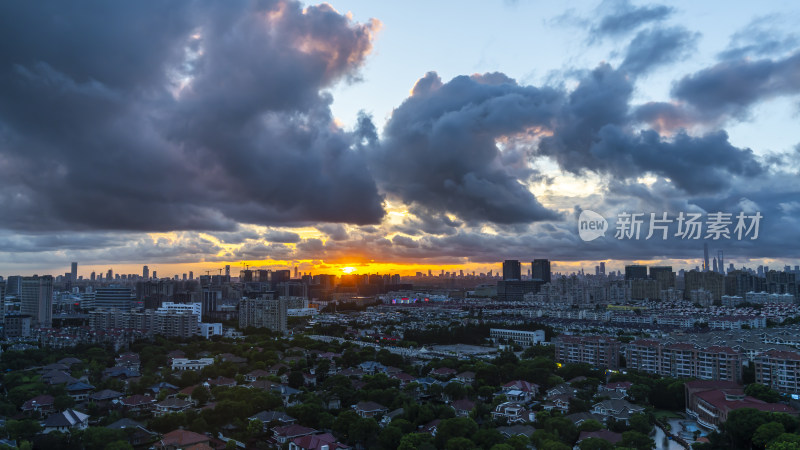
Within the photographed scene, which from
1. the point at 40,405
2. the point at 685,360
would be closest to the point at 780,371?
the point at 685,360

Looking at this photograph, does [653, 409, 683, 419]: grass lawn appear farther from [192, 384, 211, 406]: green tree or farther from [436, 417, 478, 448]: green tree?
[192, 384, 211, 406]: green tree

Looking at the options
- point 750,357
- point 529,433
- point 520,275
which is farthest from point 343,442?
point 520,275

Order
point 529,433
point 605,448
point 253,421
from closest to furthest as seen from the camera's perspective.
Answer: point 605,448, point 529,433, point 253,421

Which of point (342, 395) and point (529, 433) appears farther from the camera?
point (342, 395)

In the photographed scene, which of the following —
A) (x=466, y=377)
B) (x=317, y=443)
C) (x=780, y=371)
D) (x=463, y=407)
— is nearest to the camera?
(x=317, y=443)

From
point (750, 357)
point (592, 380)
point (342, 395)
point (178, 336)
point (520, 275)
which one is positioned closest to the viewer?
point (342, 395)

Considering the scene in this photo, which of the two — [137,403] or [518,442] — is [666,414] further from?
[137,403]

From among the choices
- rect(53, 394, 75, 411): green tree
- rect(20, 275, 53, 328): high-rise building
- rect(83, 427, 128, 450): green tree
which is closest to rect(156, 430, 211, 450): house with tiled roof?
rect(83, 427, 128, 450): green tree

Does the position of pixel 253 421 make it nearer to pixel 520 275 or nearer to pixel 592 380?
pixel 592 380
